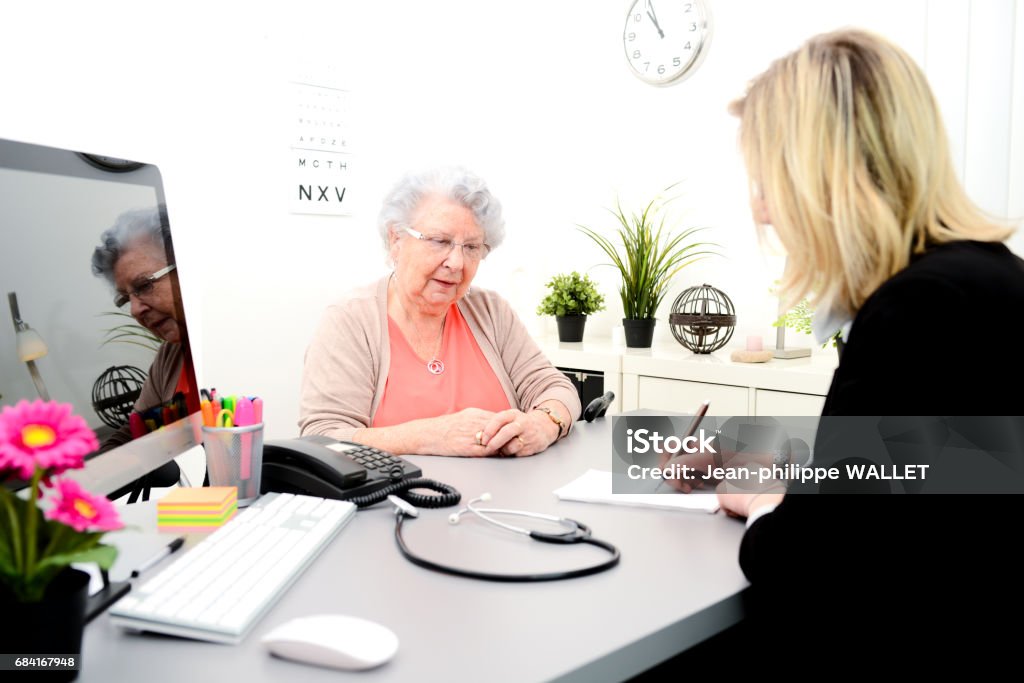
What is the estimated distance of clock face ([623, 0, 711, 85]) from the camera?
321cm

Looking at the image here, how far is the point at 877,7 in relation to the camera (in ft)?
8.86

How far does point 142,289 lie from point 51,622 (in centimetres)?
60

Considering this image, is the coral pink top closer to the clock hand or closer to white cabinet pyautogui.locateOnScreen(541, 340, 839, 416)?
white cabinet pyautogui.locateOnScreen(541, 340, 839, 416)

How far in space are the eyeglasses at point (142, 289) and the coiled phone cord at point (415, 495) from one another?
43cm

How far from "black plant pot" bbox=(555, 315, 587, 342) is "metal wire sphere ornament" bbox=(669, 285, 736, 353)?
Result: 16.9 inches

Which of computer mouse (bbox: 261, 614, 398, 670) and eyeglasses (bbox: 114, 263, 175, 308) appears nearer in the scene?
computer mouse (bbox: 261, 614, 398, 670)

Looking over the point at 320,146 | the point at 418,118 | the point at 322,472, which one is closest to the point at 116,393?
the point at 322,472

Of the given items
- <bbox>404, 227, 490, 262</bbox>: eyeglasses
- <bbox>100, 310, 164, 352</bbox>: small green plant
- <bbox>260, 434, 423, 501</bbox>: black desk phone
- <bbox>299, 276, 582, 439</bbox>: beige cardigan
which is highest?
<bbox>404, 227, 490, 262</bbox>: eyeglasses

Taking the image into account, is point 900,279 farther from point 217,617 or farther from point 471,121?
point 471,121

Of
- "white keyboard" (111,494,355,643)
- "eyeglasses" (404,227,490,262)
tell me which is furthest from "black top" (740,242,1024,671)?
"eyeglasses" (404,227,490,262)

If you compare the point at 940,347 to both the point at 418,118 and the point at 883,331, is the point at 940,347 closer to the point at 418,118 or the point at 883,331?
the point at 883,331

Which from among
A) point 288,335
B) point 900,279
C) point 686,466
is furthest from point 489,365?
point 900,279

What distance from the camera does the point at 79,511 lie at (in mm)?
639

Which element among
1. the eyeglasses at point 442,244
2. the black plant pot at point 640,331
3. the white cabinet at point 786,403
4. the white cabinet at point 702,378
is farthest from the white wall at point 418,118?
the eyeglasses at point 442,244
